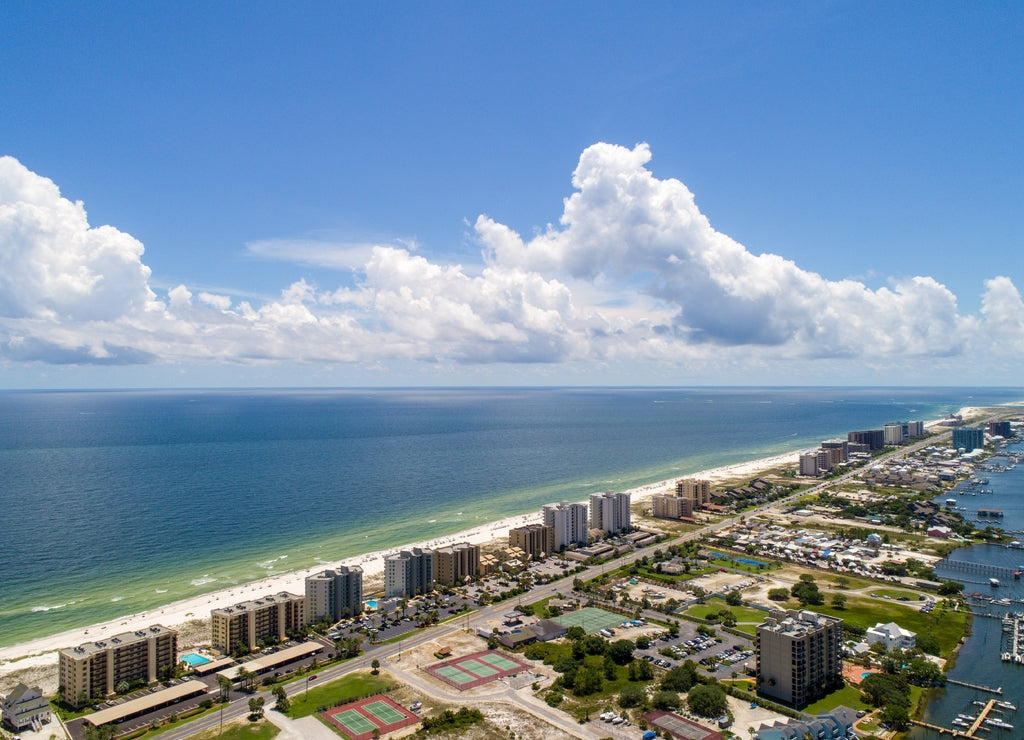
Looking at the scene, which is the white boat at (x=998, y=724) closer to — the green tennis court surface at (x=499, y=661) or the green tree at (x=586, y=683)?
the green tree at (x=586, y=683)

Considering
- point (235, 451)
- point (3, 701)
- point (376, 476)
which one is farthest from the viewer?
point (235, 451)

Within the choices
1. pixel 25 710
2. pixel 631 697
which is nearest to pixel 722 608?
pixel 631 697

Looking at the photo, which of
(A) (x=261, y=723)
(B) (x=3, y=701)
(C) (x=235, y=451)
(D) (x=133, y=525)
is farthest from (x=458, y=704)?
(C) (x=235, y=451)

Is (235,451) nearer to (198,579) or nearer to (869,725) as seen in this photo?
(198,579)

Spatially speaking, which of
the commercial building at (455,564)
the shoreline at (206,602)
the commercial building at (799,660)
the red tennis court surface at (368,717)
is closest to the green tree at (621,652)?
the commercial building at (799,660)

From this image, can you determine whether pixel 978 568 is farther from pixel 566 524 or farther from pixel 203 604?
pixel 203 604
